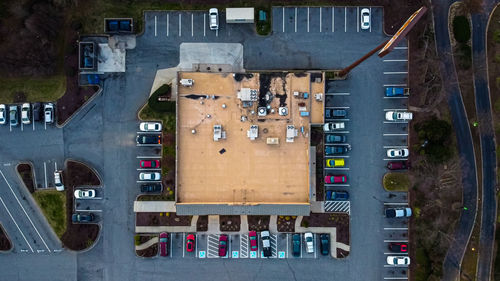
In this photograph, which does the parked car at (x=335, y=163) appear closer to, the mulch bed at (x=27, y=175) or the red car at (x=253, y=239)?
the red car at (x=253, y=239)

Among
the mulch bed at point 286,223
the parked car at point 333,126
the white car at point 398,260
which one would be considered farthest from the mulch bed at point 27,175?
the white car at point 398,260

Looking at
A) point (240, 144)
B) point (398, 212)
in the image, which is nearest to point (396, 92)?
point (398, 212)

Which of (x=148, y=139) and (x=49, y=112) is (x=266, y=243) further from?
(x=49, y=112)

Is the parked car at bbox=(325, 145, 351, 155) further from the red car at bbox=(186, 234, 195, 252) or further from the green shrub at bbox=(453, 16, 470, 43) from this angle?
the red car at bbox=(186, 234, 195, 252)

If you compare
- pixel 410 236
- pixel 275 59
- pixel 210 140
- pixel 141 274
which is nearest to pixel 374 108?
pixel 275 59

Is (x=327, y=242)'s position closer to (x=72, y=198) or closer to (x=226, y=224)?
(x=226, y=224)
